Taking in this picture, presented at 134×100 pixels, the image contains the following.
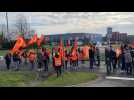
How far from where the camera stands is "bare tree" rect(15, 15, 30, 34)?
38.1ft

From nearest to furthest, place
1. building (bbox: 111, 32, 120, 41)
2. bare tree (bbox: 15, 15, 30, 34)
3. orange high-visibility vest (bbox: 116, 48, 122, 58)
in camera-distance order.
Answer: bare tree (bbox: 15, 15, 30, 34) → building (bbox: 111, 32, 120, 41) → orange high-visibility vest (bbox: 116, 48, 122, 58)

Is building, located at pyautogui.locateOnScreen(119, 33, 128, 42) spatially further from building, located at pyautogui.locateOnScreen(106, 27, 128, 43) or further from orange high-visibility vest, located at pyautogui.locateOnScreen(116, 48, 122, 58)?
orange high-visibility vest, located at pyautogui.locateOnScreen(116, 48, 122, 58)

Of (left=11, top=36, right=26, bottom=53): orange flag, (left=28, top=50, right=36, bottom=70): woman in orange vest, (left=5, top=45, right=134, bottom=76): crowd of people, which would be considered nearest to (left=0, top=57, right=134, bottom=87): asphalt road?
(left=5, top=45, right=134, bottom=76): crowd of people

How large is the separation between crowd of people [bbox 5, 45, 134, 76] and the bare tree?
0.56 metres

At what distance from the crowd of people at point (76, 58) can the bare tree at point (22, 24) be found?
21.9 inches

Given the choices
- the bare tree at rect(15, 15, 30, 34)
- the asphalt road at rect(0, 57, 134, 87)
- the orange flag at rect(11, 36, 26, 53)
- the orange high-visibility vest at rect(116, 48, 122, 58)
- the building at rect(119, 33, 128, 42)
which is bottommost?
the asphalt road at rect(0, 57, 134, 87)

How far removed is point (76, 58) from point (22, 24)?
1.57 meters

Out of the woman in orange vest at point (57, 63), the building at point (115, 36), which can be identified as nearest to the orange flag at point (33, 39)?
the woman in orange vest at point (57, 63)

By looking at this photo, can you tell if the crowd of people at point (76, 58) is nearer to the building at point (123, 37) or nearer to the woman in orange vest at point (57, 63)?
the woman in orange vest at point (57, 63)

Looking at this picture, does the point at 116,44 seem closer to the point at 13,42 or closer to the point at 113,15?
the point at 113,15

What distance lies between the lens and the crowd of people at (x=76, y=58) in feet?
38.8

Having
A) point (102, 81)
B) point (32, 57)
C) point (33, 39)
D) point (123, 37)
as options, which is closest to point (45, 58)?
point (32, 57)
